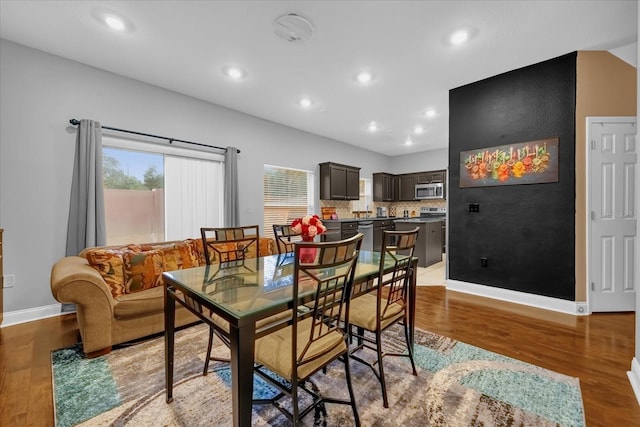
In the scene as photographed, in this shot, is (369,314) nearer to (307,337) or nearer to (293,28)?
(307,337)

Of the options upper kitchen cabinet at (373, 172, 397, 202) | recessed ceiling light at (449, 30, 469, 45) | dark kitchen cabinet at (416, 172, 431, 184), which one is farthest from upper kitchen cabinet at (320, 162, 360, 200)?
recessed ceiling light at (449, 30, 469, 45)

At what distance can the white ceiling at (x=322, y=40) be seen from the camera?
2254mm

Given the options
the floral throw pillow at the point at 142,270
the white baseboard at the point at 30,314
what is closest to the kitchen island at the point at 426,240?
the floral throw pillow at the point at 142,270

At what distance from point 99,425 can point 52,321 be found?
7.02 feet

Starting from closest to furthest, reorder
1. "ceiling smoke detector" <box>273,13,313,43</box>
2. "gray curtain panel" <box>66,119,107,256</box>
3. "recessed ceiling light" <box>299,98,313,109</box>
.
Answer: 1. "ceiling smoke detector" <box>273,13,313,43</box>
2. "gray curtain panel" <box>66,119,107,256</box>
3. "recessed ceiling light" <box>299,98,313,109</box>

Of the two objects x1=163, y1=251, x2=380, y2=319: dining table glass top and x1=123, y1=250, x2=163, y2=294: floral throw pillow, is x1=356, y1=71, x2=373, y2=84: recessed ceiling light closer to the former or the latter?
x1=163, y1=251, x2=380, y2=319: dining table glass top

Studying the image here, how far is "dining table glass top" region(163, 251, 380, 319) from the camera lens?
3.87 feet

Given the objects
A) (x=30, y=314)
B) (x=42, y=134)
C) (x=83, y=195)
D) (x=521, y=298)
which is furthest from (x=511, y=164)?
(x=30, y=314)

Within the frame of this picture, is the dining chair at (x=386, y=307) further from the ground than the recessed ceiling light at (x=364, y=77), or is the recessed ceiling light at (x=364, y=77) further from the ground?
the recessed ceiling light at (x=364, y=77)

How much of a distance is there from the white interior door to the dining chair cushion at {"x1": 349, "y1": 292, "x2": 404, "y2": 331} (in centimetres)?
269

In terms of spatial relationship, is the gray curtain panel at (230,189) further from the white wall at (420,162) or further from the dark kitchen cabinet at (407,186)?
the white wall at (420,162)

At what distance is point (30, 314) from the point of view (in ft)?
Result: 9.29

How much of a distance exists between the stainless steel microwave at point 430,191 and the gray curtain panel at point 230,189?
514 cm

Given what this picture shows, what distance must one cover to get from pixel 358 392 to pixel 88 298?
2.16 m
